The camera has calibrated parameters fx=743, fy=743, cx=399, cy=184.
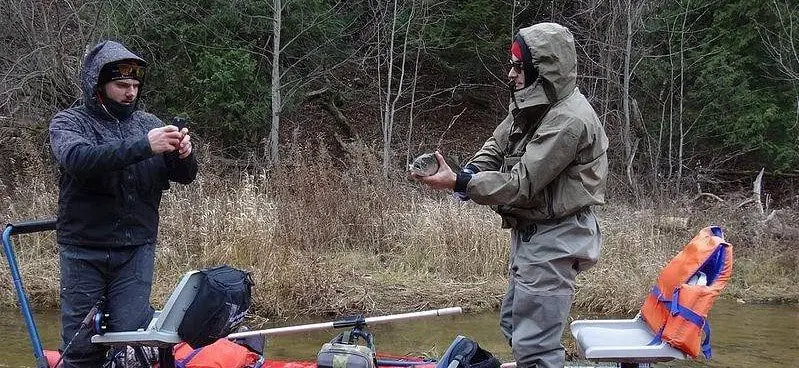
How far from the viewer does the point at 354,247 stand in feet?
23.7

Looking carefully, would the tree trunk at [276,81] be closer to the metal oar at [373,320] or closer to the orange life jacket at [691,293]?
the metal oar at [373,320]

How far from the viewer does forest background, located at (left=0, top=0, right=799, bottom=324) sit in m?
6.36

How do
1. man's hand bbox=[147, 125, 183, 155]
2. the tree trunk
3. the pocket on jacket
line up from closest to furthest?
man's hand bbox=[147, 125, 183, 155] → the pocket on jacket → the tree trunk

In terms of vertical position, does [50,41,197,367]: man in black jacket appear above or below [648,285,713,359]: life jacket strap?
above

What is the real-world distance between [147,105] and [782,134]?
12.4m

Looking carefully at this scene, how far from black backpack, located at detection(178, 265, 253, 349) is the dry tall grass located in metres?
2.83

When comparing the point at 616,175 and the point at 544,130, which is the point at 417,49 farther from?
the point at 544,130

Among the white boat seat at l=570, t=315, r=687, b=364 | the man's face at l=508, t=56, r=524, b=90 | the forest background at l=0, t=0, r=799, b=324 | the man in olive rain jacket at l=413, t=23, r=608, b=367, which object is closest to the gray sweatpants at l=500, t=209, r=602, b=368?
the man in olive rain jacket at l=413, t=23, r=608, b=367

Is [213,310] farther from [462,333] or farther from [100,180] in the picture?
[462,333]

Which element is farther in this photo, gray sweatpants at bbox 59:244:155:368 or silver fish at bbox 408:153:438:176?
gray sweatpants at bbox 59:244:155:368

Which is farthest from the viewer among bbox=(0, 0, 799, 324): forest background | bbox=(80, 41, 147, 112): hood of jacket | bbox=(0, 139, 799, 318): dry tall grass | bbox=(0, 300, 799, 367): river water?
bbox=(0, 0, 799, 324): forest background

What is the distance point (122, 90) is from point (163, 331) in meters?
0.96

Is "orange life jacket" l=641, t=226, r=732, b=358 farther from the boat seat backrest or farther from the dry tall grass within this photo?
the dry tall grass

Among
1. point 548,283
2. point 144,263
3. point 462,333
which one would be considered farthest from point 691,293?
point 462,333
